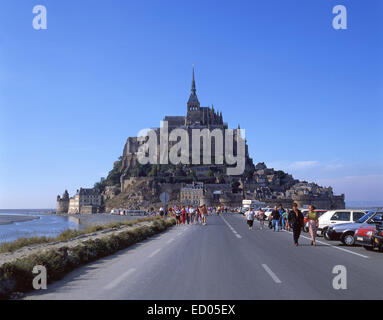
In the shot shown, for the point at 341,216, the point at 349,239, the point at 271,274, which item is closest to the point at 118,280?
the point at 271,274

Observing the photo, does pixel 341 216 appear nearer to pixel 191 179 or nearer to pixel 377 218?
pixel 377 218

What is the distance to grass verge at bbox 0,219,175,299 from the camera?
8.01 m

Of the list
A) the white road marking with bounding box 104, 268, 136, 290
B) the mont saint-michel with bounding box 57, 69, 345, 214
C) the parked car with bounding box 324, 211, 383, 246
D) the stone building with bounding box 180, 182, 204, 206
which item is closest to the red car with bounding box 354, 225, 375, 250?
the parked car with bounding box 324, 211, 383, 246

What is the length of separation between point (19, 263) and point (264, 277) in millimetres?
5230

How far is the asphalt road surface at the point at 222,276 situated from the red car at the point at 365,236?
38.1 inches

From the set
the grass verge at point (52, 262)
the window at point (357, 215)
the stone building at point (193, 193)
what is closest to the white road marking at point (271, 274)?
the grass verge at point (52, 262)

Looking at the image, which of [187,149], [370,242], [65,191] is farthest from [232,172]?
[370,242]

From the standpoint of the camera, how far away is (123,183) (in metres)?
174

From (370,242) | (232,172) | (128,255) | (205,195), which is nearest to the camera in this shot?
(128,255)

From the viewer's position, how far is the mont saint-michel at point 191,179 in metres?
151

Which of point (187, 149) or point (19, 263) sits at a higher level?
point (187, 149)

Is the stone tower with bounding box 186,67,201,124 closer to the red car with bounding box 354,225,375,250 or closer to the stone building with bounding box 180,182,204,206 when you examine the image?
the stone building with bounding box 180,182,204,206
